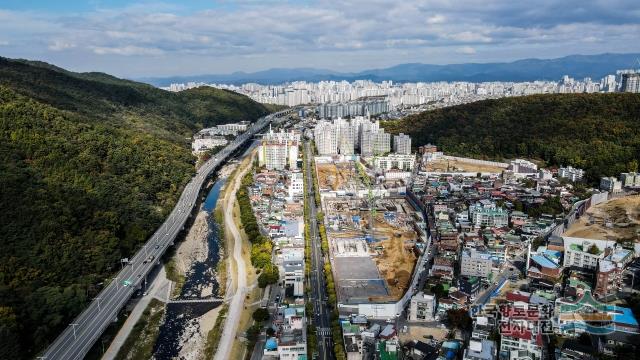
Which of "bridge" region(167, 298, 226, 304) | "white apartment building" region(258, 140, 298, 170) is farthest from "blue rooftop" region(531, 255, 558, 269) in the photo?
"white apartment building" region(258, 140, 298, 170)

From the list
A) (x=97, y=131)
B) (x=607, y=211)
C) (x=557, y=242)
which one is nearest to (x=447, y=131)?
(x=607, y=211)

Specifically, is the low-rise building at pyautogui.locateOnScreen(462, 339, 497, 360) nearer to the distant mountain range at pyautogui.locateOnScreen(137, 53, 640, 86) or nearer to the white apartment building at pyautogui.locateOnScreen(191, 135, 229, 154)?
the white apartment building at pyautogui.locateOnScreen(191, 135, 229, 154)

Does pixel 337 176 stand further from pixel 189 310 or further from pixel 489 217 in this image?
pixel 189 310

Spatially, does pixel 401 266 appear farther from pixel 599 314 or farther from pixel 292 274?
pixel 599 314

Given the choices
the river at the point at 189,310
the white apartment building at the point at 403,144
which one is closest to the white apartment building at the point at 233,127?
the white apartment building at the point at 403,144

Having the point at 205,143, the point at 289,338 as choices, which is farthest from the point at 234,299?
the point at 205,143
